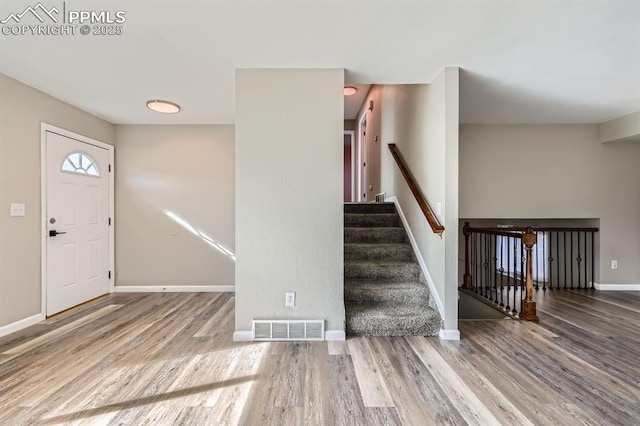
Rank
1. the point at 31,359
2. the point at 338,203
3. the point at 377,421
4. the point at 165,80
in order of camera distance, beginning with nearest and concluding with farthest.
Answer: the point at 377,421
the point at 31,359
the point at 338,203
the point at 165,80

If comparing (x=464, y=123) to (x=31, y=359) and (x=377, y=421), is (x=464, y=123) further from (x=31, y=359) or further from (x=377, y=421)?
(x=31, y=359)

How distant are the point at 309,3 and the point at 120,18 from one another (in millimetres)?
1206

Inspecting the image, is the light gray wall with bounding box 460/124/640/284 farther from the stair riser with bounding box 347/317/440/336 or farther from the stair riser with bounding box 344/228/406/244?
the stair riser with bounding box 347/317/440/336

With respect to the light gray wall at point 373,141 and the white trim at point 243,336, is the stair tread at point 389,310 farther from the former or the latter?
the light gray wall at point 373,141

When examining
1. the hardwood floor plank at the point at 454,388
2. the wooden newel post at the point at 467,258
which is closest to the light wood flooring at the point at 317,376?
the hardwood floor plank at the point at 454,388

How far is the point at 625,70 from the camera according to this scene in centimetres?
Answer: 255

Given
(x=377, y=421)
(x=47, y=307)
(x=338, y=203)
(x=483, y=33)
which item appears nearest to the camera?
(x=377, y=421)

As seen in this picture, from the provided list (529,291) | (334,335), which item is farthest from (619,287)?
(334,335)

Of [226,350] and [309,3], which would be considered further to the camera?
[226,350]

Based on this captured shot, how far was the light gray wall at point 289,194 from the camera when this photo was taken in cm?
250

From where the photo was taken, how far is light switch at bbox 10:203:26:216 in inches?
106

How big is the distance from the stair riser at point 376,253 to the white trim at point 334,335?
0.97 meters

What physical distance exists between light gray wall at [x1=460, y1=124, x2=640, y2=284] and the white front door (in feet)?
16.5

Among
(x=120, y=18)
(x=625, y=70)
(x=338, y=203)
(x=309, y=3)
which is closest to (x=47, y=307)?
(x=120, y=18)
